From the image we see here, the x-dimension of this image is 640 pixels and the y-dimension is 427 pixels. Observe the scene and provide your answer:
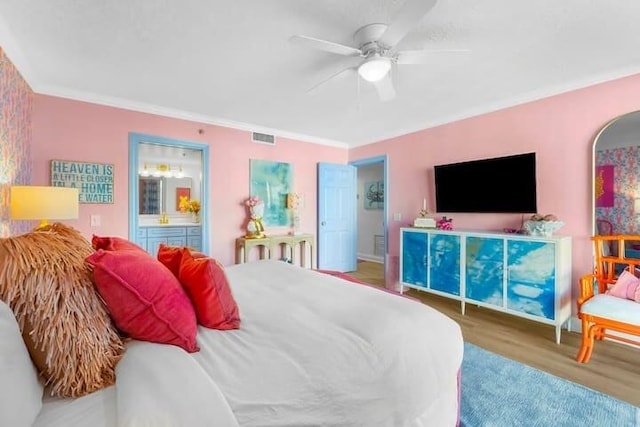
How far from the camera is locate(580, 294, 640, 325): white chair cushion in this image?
6.36 feet

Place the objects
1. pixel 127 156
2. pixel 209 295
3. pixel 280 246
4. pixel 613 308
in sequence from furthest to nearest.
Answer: pixel 280 246
pixel 127 156
pixel 613 308
pixel 209 295

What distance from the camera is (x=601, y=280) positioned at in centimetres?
246

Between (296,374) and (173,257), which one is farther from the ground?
(173,257)

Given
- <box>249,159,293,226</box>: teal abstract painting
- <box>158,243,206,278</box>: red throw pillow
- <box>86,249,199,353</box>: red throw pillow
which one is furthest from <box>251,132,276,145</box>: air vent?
<box>86,249,199,353</box>: red throw pillow

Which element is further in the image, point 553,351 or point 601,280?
point 601,280

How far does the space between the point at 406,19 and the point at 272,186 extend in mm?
3172

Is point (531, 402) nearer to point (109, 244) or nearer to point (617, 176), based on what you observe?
point (617, 176)

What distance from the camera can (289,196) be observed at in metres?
4.50

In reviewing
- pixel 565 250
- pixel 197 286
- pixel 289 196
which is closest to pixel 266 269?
pixel 197 286

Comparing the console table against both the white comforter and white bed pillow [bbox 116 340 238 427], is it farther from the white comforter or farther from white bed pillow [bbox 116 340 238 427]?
white bed pillow [bbox 116 340 238 427]

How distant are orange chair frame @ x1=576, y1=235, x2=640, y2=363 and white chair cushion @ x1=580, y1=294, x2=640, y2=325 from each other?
0.12 feet

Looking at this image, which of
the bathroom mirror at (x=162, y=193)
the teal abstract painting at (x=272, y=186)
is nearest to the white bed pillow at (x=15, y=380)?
the teal abstract painting at (x=272, y=186)

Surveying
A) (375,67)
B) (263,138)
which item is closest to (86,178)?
(263,138)

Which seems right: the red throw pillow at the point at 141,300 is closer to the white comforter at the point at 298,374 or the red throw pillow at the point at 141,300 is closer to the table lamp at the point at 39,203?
the white comforter at the point at 298,374
